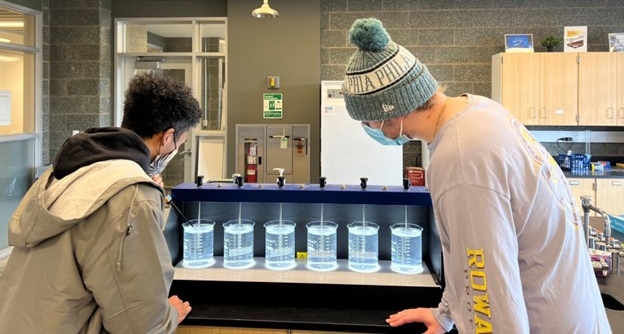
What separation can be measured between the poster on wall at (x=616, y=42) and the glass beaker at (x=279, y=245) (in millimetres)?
4653

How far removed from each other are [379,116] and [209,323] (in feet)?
3.13

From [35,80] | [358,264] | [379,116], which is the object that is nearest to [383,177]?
[358,264]

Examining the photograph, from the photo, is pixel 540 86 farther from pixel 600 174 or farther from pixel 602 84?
pixel 600 174

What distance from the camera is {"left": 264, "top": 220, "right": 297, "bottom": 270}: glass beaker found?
1893 mm

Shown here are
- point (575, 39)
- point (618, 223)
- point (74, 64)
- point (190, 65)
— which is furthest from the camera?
point (190, 65)

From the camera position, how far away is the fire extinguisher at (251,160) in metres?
5.03

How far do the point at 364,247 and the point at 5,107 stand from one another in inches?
188

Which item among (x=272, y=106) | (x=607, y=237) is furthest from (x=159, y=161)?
(x=272, y=106)

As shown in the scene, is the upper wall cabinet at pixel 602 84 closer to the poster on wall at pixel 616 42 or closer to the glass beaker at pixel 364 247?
the poster on wall at pixel 616 42

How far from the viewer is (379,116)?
115 cm

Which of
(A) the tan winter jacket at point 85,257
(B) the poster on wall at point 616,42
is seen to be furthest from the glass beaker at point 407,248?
(B) the poster on wall at point 616,42

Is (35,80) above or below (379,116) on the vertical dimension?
above

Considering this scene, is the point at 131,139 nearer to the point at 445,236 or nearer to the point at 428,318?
the point at 445,236

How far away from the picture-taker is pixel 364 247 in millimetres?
1896
